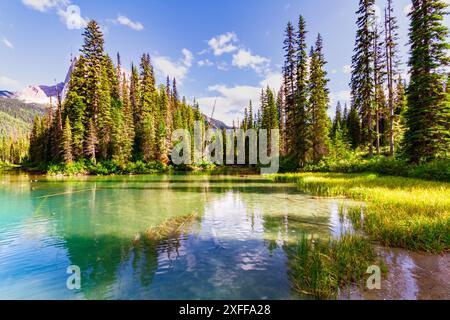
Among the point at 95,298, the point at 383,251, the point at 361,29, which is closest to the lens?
the point at 95,298

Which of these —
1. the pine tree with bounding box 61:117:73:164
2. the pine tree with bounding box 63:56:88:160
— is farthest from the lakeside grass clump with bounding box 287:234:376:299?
the pine tree with bounding box 63:56:88:160

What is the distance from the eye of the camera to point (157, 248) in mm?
Answer: 8500

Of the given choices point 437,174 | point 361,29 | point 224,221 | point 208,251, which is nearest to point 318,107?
point 361,29

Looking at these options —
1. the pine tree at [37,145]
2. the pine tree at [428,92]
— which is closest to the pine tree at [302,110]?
the pine tree at [428,92]

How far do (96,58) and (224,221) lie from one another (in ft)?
173

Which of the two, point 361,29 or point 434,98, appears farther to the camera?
point 361,29

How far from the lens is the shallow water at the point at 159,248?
5.86 metres

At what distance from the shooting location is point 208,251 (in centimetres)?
826

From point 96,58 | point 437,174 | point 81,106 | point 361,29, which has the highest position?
point 96,58
